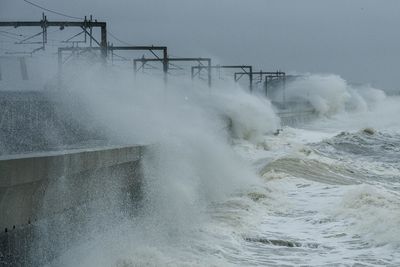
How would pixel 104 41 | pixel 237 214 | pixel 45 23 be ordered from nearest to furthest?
pixel 237 214 → pixel 104 41 → pixel 45 23

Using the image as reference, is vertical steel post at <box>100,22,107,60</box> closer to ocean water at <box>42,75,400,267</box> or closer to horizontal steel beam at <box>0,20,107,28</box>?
horizontal steel beam at <box>0,20,107,28</box>

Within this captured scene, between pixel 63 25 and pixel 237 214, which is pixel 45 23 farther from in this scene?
pixel 237 214

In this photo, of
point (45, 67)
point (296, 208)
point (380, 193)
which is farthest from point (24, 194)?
point (45, 67)

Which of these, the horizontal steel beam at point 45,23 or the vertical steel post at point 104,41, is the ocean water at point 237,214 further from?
the horizontal steel beam at point 45,23

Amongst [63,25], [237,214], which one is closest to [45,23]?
[63,25]

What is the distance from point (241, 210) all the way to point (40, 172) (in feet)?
20.0

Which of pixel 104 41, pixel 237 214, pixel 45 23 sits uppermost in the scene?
pixel 45 23

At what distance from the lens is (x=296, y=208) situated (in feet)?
44.7

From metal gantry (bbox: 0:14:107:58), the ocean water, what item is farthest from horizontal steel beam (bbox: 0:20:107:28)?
the ocean water

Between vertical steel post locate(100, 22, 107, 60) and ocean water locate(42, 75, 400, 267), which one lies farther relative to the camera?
vertical steel post locate(100, 22, 107, 60)

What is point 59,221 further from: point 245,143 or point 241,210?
point 245,143

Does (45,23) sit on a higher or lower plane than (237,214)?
higher

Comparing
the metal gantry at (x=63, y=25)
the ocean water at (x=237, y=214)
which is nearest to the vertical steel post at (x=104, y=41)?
the metal gantry at (x=63, y=25)

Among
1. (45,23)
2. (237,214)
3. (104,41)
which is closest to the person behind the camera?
(237,214)
